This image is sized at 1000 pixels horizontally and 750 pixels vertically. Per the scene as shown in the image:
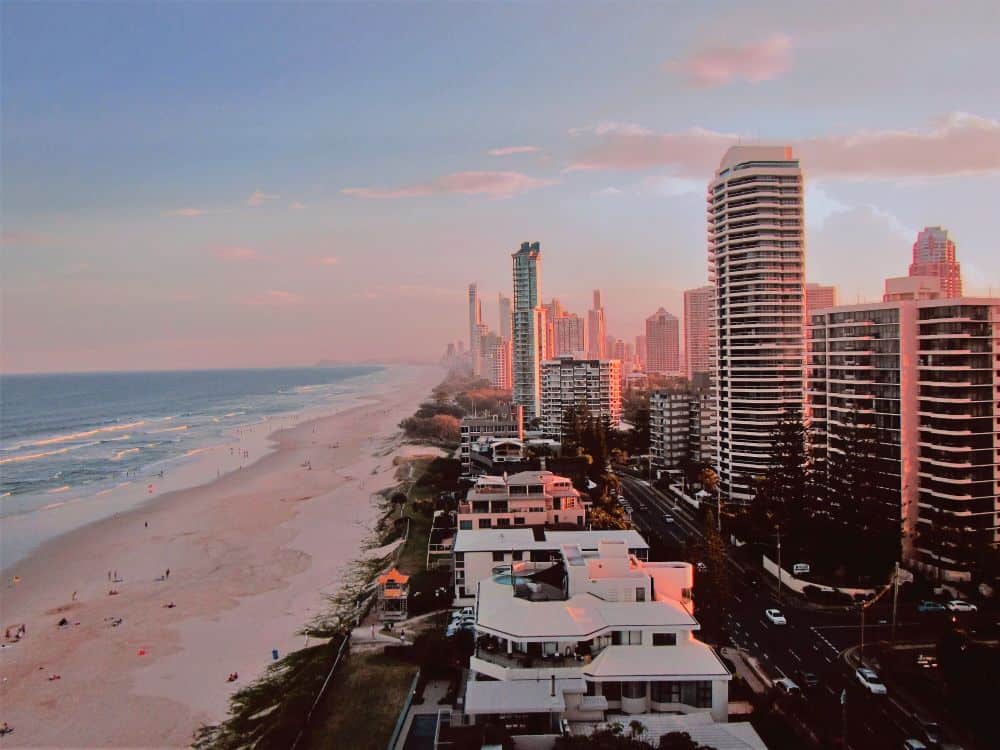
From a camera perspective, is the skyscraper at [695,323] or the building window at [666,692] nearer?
the building window at [666,692]

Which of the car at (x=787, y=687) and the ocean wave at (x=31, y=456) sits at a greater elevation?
the ocean wave at (x=31, y=456)

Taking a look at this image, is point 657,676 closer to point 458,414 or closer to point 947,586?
point 947,586

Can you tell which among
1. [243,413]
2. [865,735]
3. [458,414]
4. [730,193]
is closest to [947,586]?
[865,735]

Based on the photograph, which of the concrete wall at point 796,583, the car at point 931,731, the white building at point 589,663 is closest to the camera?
the white building at point 589,663

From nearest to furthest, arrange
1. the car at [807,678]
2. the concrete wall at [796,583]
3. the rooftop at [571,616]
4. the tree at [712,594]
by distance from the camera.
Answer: the rooftop at [571,616]
the car at [807,678]
the tree at [712,594]
the concrete wall at [796,583]

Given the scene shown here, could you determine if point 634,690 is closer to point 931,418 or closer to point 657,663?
point 657,663

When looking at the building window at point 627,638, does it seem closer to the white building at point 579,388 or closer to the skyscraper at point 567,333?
the white building at point 579,388

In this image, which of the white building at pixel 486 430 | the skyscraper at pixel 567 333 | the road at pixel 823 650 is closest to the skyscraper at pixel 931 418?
the road at pixel 823 650
